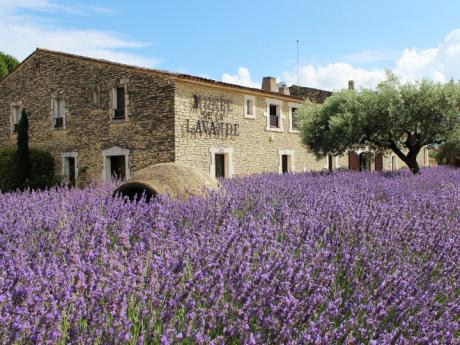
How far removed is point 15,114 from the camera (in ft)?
70.6

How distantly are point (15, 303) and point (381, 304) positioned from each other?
5.39 ft

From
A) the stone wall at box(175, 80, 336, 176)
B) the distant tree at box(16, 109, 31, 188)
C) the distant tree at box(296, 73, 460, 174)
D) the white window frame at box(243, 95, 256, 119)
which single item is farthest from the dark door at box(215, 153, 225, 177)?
the distant tree at box(16, 109, 31, 188)

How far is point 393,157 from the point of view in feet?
96.6

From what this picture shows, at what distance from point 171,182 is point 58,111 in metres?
14.7

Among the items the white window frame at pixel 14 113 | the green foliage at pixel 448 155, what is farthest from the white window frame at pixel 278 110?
the white window frame at pixel 14 113

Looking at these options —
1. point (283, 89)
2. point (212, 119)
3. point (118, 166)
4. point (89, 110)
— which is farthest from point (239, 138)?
point (283, 89)

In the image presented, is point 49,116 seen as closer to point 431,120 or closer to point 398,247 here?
point 431,120

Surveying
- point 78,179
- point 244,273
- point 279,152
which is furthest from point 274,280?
point 279,152

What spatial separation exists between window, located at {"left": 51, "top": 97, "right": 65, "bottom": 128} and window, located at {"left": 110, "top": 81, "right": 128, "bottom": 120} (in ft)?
9.41

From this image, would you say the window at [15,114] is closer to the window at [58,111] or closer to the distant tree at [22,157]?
the window at [58,111]

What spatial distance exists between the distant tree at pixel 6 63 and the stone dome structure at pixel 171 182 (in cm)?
2668

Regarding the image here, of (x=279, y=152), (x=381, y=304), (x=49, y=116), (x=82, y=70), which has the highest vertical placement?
(x=82, y=70)

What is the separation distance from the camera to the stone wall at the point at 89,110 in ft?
53.5

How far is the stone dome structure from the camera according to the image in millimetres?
6531
